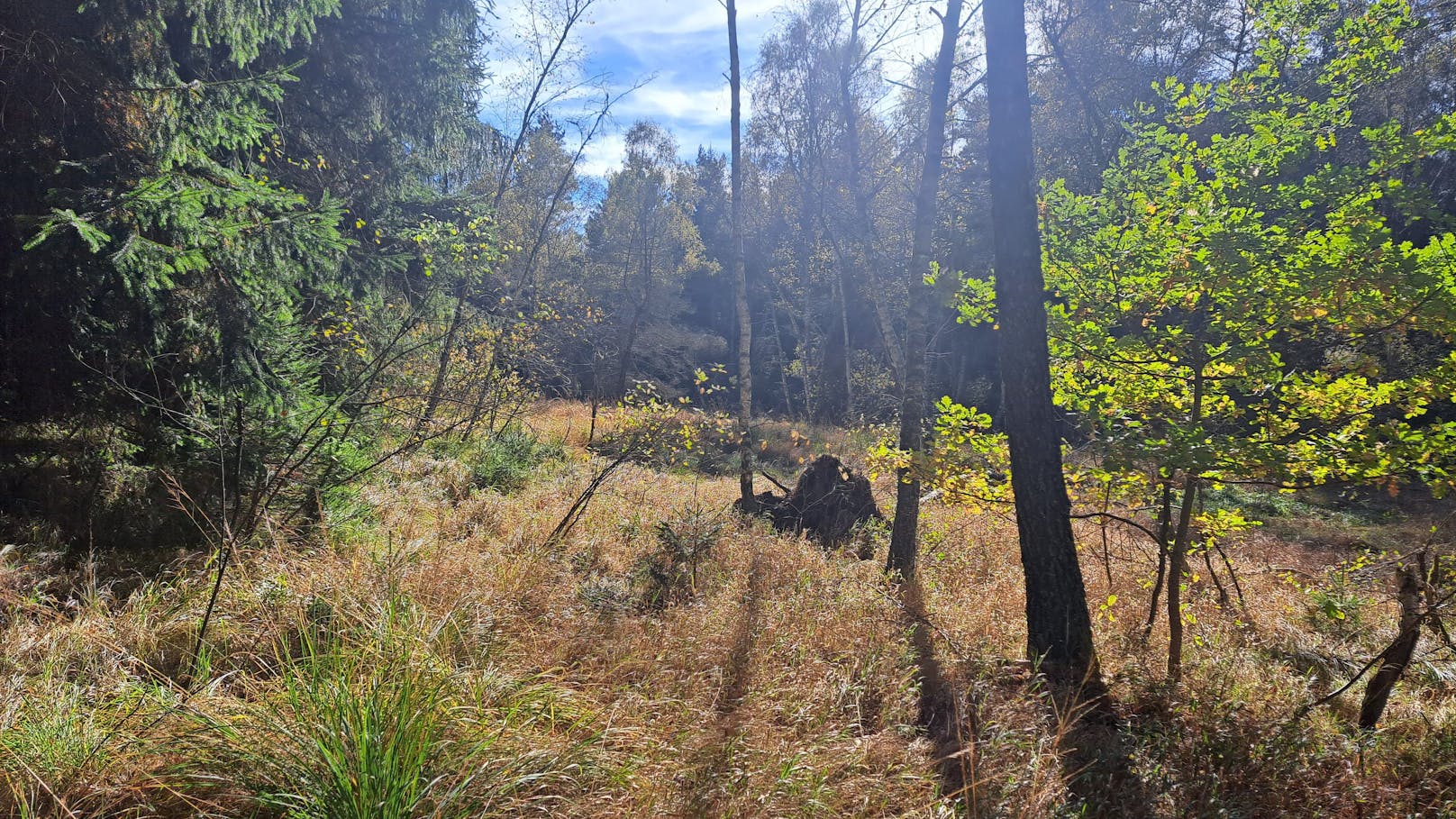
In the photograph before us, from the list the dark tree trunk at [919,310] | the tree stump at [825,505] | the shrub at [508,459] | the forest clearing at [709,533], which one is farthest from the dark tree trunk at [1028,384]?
the shrub at [508,459]

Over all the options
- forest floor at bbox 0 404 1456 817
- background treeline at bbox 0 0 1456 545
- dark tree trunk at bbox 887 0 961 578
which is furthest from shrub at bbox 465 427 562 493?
dark tree trunk at bbox 887 0 961 578

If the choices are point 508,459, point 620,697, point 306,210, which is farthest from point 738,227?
point 620,697

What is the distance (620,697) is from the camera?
308 cm

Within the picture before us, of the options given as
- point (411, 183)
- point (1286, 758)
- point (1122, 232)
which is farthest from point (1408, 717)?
point (411, 183)

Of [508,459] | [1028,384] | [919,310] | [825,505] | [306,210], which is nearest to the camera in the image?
[1028,384]

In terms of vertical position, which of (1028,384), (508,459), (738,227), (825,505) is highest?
(738,227)

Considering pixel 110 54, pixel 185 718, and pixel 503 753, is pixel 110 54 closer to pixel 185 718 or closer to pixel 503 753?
pixel 185 718

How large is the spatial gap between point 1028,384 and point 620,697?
3.07m

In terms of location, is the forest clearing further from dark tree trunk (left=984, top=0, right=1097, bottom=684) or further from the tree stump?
the tree stump

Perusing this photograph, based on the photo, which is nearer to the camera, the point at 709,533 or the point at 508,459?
the point at 709,533

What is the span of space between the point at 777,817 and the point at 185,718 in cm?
218

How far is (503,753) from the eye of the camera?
234cm

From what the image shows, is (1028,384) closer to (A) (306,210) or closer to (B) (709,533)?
(B) (709,533)

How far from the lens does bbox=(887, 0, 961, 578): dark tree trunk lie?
6441 millimetres
